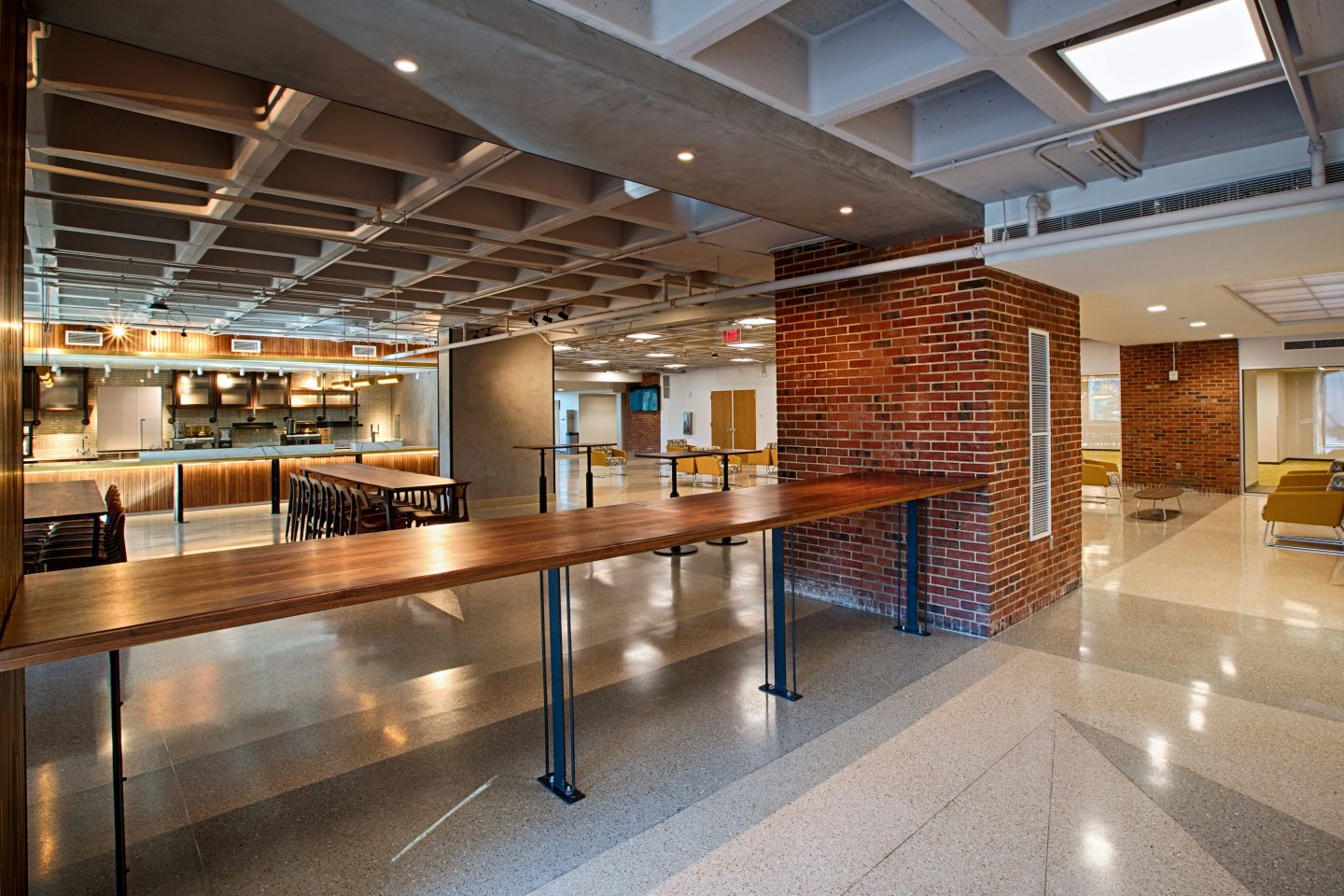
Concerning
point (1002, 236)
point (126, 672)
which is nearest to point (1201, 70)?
point (1002, 236)

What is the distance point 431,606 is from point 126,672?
6.07 ft

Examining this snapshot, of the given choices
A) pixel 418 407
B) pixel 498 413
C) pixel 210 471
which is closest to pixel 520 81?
pixel 498 413

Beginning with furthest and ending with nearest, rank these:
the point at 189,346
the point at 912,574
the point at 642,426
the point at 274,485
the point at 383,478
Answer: the point at 642,426 < the point at 189,346 < the point at 274,485 < the point at 383,478 < the point at 912,574

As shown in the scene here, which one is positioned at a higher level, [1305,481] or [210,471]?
[210,471]

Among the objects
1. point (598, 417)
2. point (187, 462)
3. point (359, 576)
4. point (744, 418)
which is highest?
point (598, 417)

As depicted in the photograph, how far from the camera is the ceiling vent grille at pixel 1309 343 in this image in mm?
10227

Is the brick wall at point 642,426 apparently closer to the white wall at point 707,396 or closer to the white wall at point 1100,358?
the white wall at point 707,396

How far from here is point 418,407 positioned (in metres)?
13.8

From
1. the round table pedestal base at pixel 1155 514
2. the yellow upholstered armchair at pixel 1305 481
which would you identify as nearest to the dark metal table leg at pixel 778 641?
the round table pedestal base at pixel 1155 514

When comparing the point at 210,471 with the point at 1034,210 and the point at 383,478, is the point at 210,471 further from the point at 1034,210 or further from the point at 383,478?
the point at 1034,210

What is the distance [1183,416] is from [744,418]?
1040 cm

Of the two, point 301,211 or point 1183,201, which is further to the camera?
point 301,211

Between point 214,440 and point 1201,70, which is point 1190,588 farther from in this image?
point 214,440

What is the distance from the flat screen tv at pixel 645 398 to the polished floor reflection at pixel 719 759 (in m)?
18.0
